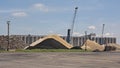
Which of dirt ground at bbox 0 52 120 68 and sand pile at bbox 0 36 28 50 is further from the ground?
dirt ground at bbox 0 52 120 68

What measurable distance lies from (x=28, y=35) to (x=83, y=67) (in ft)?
289

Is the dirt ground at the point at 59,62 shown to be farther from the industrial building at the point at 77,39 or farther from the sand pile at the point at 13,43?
the industrial building at the point at 77,39

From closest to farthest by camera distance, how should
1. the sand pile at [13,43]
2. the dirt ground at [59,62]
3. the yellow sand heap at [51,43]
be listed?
the dirt ground at [59,62] → the sand pile at [13,43] → the yellow sand heap at [51,43]

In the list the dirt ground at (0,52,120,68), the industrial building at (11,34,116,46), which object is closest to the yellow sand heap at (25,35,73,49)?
the industrial building at (11,34,116,46)

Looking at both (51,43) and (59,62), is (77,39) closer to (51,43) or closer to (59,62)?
(51,43)

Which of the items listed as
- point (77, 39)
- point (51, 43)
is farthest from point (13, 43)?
point (77, 39)

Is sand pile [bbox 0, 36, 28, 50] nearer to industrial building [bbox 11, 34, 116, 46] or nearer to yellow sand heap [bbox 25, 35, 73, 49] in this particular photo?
yellow sand heap [bbox 25, 35, 73, 49]

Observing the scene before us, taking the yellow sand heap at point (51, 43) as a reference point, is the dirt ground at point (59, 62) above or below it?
above

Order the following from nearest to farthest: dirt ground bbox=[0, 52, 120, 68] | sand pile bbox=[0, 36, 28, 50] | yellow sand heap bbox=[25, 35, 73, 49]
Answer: dirt ground bbox=[0, 52, 120, 68] < sand pile bbox=[0, 36, 28, 50] < yellow sand heap bbox=[25, 35, 73, 49]

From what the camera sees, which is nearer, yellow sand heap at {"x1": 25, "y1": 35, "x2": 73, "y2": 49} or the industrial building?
yellow sand heap at {"x1": 25, "y1": 35, "x2": 73, "y2": 49}

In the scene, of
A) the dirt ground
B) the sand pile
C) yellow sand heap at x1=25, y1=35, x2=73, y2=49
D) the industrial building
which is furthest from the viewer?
the industrial building

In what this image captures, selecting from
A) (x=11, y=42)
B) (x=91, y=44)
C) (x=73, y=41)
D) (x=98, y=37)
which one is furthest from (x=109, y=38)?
(x=11, y=42)

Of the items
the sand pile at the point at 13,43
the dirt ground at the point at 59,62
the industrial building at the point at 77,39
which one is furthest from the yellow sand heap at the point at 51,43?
the dirt ground at the point at 59,62

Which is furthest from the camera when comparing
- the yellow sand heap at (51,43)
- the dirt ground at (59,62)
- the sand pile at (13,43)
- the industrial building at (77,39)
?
the industrial building at (77,39)
